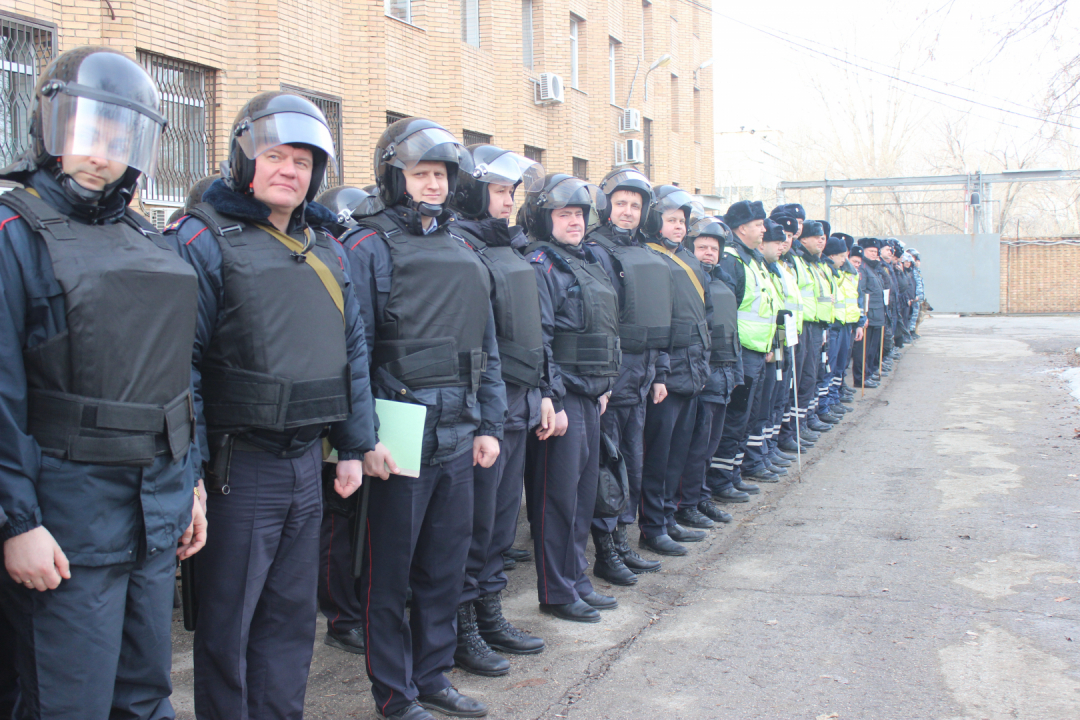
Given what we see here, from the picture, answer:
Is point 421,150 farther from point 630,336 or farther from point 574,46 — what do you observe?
point 574,46

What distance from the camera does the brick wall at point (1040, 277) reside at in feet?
116

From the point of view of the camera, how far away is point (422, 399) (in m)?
3.64

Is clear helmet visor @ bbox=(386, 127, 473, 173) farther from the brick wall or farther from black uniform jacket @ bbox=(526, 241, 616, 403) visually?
the brick wall

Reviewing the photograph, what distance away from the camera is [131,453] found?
2428mm

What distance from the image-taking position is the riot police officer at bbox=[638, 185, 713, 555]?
619cm

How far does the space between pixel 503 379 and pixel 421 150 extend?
1.17 metres

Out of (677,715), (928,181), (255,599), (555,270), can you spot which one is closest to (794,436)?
(555,270)

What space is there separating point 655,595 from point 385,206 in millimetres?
2816

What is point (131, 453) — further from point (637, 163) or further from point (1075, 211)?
point (1075, 211)

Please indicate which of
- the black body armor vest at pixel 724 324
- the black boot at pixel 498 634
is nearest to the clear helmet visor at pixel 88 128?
the black boot at pixel 498 634

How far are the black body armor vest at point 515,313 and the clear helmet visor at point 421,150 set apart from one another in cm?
49

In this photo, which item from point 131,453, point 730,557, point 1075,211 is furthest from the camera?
point 1075,211

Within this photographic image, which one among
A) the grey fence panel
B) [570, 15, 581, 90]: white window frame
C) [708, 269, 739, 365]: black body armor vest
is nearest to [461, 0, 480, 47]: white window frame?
[570, 15, 581, 90]: white window frame

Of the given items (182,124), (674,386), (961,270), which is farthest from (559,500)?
(961,270)
